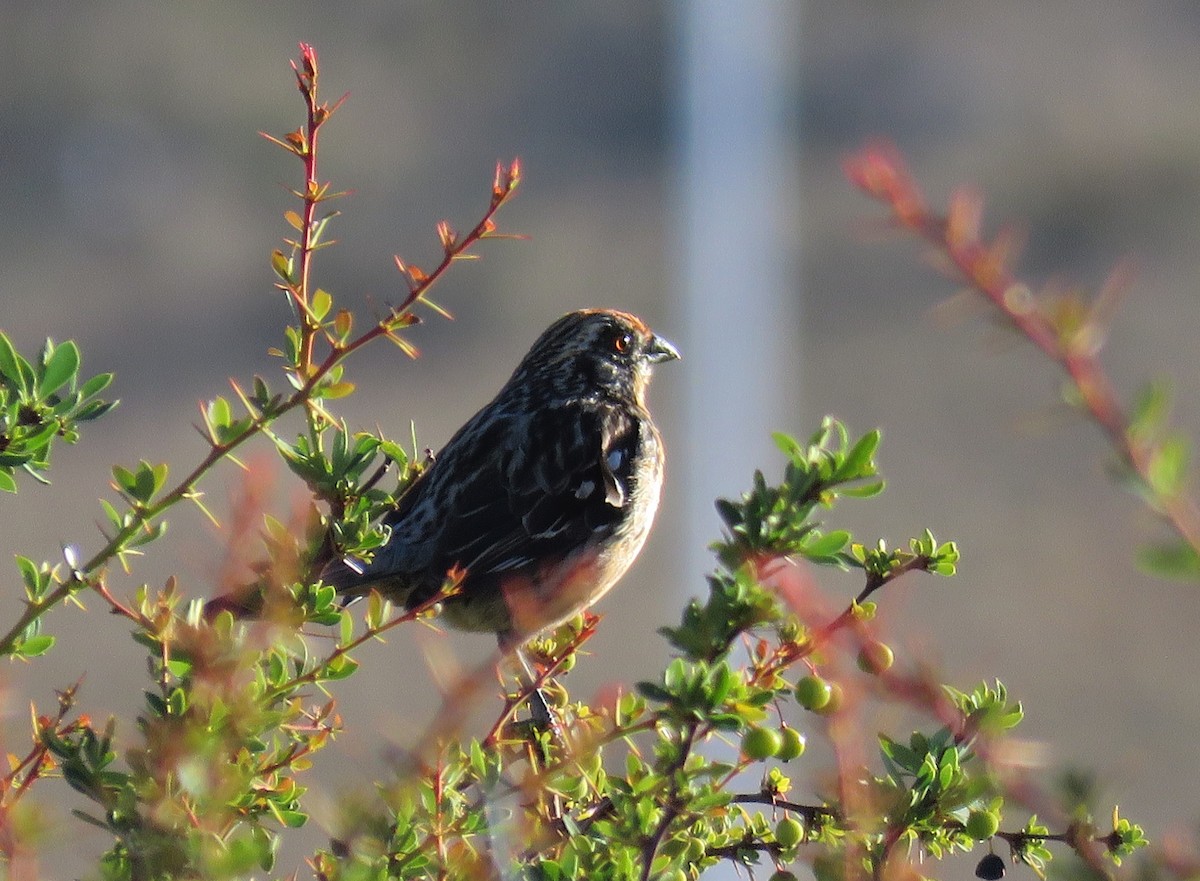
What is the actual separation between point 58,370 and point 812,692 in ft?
3.57

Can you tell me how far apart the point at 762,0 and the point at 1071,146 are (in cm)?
642

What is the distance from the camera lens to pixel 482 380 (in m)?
18.3

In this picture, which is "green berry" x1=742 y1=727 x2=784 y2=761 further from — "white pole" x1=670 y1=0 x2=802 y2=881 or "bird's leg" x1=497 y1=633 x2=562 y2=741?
"white pole" x1=670 y1=0 x2=802 y2=881

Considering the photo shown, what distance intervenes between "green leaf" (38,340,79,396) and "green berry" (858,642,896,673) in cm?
113

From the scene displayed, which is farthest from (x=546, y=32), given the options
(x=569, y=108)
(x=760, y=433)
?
(x=760, y=433)

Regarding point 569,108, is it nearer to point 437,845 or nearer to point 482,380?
point 482,380

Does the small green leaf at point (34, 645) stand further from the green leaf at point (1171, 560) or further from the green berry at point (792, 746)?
the green leaf at point (1171, 560)

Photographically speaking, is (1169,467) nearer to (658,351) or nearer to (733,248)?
(658,351)

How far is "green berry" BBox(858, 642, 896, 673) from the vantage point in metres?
1.58

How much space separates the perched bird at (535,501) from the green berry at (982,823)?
2.56 meters

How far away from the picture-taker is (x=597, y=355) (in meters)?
6.24

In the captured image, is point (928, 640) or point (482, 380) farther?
point (482, 380)

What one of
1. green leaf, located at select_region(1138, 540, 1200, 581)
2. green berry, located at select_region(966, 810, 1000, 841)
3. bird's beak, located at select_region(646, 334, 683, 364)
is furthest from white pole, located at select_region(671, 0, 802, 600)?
green leaf, located at select_region(1138, 540, 1200, 581)

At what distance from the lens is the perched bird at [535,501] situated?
514cm
